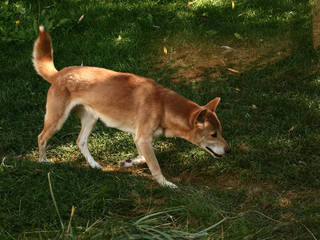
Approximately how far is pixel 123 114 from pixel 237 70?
2.91 metres

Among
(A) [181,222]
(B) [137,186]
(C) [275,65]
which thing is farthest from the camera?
(C) [275,65]

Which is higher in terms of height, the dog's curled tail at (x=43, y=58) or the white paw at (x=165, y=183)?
the dog's curled tail at (x=43, y=58)

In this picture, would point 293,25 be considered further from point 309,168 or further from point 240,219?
point 240,219

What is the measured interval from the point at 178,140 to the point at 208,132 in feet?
3.64

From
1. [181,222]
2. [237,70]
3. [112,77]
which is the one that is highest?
[112,77]

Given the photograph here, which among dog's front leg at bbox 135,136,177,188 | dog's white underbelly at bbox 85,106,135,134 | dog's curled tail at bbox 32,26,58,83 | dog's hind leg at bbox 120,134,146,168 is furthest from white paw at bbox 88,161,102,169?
dog's curled tail at bbox 32,26,58,83

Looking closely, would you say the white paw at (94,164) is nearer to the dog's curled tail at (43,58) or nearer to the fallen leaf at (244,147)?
the dog's curled tail at (43,58)

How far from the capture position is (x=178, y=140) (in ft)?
20.9

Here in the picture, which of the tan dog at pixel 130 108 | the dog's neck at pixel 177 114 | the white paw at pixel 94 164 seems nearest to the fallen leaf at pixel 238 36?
the tan dog at pixel 130 108

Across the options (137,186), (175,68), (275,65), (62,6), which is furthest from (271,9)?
(137,186)

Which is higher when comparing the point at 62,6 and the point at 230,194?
the point at 62,6

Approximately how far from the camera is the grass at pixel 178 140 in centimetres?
425

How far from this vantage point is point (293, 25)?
27.9 feet

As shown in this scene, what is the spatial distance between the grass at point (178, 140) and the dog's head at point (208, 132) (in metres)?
0.41
